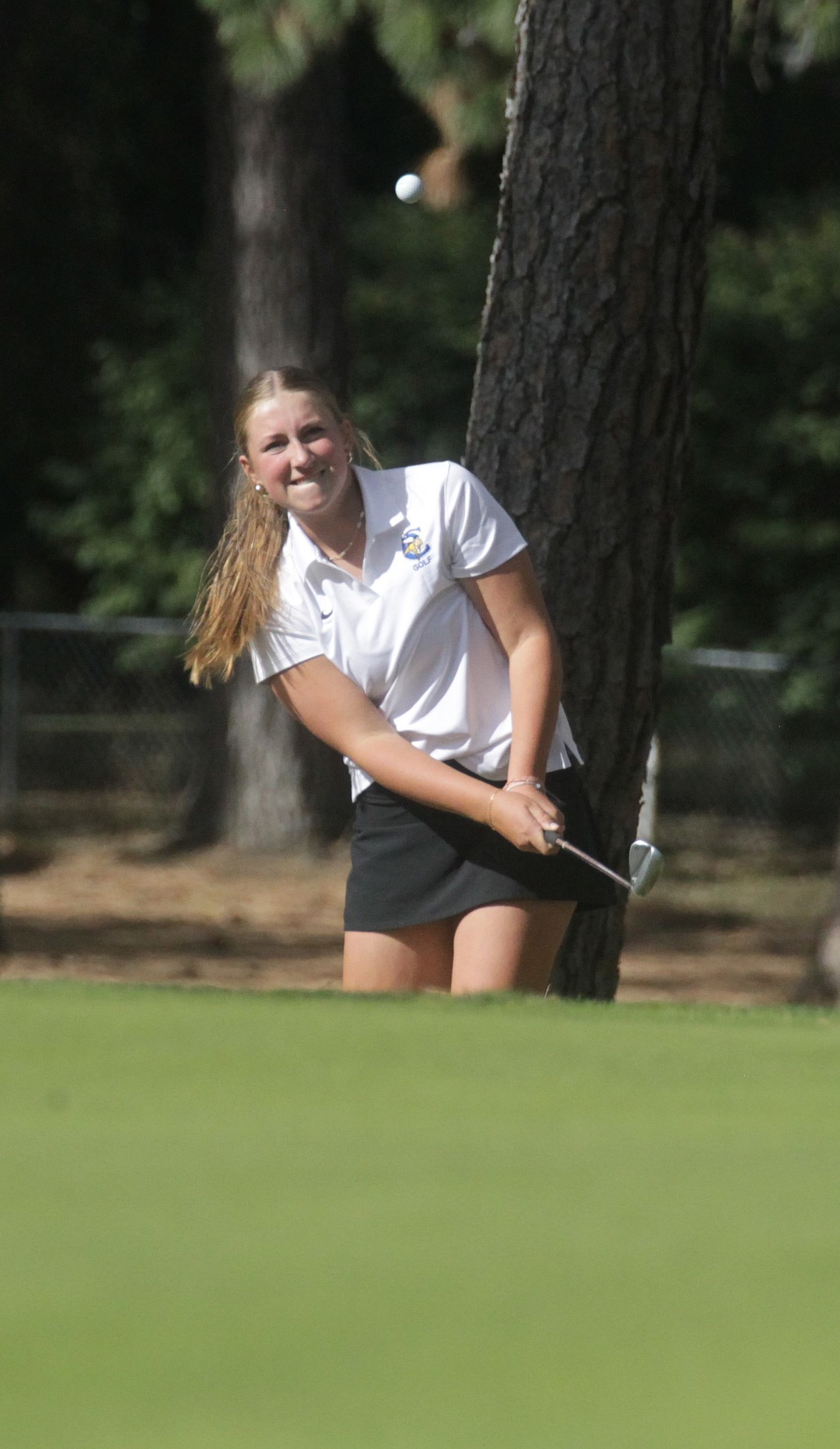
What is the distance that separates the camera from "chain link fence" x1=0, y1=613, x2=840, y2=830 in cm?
1239

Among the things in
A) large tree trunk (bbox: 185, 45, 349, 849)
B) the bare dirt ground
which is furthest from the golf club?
large tree trunk (bbox: 185, 45, 349, 849)

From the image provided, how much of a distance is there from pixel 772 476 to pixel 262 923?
4.53 meters

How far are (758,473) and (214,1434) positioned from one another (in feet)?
37.9

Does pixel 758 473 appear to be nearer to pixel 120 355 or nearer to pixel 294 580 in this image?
pixel 120 355

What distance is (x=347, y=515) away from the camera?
145 inches

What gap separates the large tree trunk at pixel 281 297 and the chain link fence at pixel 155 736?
1312 millimetres

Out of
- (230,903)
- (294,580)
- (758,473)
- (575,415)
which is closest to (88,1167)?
(294,580)

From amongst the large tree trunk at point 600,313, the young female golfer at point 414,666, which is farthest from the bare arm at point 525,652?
the large tree trunk at point 600,313

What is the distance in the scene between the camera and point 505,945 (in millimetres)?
3604

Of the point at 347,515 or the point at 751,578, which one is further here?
the point at 751,578

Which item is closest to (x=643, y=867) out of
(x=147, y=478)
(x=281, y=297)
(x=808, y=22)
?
(x=808, y=22)

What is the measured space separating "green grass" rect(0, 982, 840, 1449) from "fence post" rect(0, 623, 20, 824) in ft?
39.9

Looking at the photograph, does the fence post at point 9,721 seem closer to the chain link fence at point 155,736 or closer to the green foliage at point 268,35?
the chain link fence at point 155,736

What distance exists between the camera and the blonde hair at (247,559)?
3697 mm
